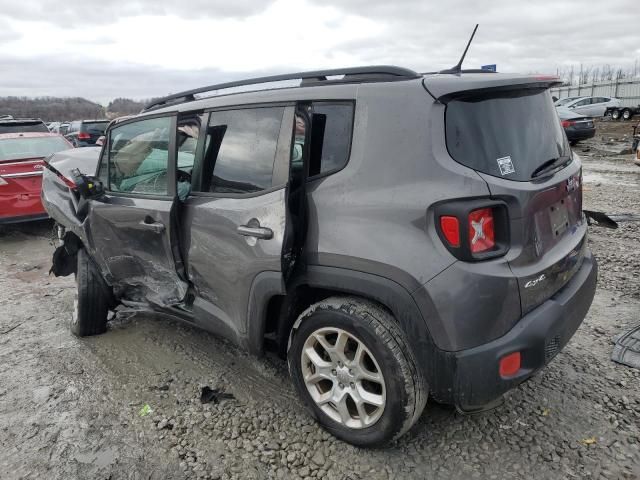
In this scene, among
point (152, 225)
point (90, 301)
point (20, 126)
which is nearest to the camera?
point (152, 225)

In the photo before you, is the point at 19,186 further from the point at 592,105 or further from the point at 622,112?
the point at 622,112

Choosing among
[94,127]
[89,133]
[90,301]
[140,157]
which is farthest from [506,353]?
[94,127]

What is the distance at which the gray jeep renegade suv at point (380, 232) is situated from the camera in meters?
2.10

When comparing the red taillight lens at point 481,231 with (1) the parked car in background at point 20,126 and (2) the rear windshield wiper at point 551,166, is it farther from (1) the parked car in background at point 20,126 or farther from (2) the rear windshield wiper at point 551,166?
(1) the parked car in background at point 20,126

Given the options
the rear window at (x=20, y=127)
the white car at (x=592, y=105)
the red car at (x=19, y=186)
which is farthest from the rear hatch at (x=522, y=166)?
the white car at (x=592, y=105)

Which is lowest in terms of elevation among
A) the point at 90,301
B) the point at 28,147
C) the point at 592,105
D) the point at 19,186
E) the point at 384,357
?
the point at 592,105

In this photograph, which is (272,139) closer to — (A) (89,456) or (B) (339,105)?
(B) (339,105)

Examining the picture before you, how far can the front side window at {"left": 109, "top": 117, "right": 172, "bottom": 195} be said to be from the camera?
3270 mm

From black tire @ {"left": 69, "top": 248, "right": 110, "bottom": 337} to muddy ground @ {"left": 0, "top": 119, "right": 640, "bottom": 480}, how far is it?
0.12 m

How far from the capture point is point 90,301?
12.9 ft

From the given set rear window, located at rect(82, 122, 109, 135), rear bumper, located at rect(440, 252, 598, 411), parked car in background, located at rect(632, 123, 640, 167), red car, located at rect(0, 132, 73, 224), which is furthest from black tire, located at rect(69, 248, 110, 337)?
rear window, located at rect(82, 122, 109, 135)

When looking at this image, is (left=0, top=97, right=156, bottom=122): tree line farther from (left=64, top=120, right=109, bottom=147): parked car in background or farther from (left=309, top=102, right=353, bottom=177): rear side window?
(left=309, top=102, right=353, bottom=177): rear side window

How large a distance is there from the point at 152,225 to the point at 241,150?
33.8 inches

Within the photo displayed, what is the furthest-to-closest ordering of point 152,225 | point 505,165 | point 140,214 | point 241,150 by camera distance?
point 140,214
point 152,225
point 241,150
point 505,165
